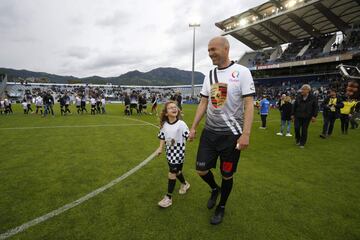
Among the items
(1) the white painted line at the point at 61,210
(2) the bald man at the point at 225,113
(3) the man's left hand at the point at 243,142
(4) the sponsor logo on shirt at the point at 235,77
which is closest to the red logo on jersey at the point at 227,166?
(2) the bald man at the point at 225,113

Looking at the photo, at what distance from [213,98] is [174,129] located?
3.03 feet

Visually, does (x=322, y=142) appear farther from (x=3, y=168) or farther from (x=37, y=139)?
(x=37, y=139)

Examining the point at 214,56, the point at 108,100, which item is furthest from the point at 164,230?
the point at 108,100

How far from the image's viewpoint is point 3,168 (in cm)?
512

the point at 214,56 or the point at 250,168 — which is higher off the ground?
the point at 214,56

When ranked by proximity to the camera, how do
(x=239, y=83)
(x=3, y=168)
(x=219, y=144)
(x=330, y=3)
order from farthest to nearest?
(x=330, y=3) → (x=3, y=168) → (x=219, y=144) → (x=239, y=83)

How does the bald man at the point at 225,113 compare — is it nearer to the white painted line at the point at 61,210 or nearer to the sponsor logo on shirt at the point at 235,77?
the sponsor logo on shirt at the point at 235,77

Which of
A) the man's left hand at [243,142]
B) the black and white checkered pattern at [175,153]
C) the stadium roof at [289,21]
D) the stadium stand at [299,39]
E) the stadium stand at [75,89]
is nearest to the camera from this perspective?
the man's left hand at [243,142]

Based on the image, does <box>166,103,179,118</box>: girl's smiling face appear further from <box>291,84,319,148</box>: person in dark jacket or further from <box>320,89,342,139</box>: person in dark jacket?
<box>320,89,342,139</box>: person in dark jacket

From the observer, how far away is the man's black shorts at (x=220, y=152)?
284cm

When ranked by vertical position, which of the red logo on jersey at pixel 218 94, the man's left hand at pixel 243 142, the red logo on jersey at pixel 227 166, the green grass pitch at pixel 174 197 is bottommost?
the green grass pitch at pixel 174 197

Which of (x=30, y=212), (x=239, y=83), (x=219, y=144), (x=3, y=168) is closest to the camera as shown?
(x=239, y=83)

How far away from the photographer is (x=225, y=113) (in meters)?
2.86

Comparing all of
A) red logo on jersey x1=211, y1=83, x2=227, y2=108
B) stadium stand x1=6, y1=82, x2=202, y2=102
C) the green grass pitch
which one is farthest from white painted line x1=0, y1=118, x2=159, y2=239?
stadium stand x1=6, y1=82, x2=202, y2=102
